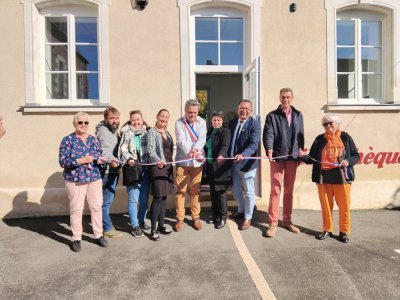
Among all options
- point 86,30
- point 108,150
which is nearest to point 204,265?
point 108,150

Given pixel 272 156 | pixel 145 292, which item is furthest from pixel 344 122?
pixel 145 292

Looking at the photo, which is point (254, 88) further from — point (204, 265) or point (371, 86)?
point (204, 265)

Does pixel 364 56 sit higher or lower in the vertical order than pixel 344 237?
higher

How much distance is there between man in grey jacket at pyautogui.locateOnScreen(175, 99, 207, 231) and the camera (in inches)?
195

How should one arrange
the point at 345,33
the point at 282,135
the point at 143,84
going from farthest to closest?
the point at 345,33
the point at 143,84
the point at 282,135

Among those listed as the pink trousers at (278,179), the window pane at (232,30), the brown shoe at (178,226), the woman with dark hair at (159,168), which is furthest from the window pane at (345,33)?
the brown shoe at (178,226)

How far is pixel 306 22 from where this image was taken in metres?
6.46

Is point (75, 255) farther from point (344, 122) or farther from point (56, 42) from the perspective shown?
point (344, 122)

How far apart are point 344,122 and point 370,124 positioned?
20.1 inches

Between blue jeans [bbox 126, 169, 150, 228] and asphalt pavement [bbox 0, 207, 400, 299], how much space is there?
0.99 feet

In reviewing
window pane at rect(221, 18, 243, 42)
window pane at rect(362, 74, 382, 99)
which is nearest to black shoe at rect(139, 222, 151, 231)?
window pane at rect(221, 18, 243, 42)

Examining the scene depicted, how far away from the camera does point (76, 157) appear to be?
4.39 m

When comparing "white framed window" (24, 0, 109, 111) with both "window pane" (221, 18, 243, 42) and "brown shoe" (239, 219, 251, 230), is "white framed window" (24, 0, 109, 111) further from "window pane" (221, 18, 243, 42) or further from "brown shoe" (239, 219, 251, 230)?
"brown shoe" (239, 219, 251, 230)

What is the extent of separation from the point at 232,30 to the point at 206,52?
644 mm
